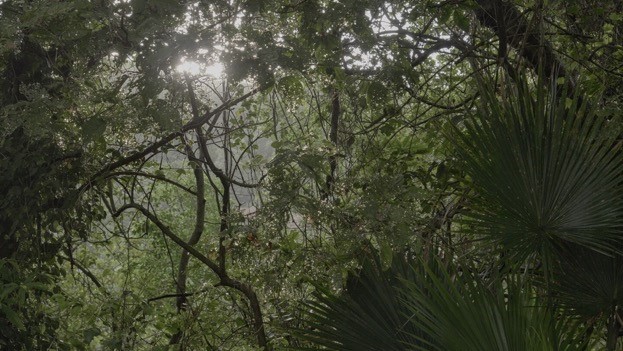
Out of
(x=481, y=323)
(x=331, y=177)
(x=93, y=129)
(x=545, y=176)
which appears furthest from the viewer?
(x=331, y=177)

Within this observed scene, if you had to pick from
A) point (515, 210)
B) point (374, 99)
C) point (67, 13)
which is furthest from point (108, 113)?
point (515, 210)

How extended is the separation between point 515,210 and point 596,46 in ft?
6.98

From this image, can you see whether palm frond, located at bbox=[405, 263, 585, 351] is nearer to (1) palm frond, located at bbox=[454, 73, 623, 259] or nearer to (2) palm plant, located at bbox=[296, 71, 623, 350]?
(2) palm plant, located at bbox=[296, 71, 623, 350]

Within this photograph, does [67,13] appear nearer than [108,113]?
Yes

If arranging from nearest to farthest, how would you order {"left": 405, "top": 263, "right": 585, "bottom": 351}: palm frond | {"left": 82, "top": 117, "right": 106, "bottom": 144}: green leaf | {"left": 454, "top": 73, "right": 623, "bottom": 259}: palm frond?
1. {"left": 405, "top": 263, "right": 585, "bottom": 351}: palm frond
2. {"left": 454, "top": 73, "right": 623, "bottom": 259}: palm frond
3. {"left": 82, "top": 117, "right": 106, "bottom": 144}: green leaf

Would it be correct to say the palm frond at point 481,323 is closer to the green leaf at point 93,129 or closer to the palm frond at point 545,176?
the palm frond at point 545,176

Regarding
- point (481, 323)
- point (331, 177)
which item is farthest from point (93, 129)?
point (481, 323)

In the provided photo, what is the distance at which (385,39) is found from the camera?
347cm

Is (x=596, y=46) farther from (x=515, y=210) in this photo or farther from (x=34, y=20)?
(x=34, y=20)

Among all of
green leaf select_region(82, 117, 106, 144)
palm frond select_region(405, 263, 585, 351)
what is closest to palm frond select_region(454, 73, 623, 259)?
palm frond select_region(405, 263, 585, 351)

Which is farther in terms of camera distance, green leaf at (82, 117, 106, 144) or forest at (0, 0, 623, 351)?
green leaf at (82, 117, 106, 144)

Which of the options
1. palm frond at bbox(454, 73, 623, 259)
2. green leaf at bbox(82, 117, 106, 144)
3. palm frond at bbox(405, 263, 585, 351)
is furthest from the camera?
green leaf at bbox(82, 117, 106, 144)

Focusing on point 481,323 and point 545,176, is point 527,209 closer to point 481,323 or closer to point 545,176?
point 545,176

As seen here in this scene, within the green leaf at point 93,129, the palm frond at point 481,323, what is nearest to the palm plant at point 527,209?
the palm frond at point 481,323
